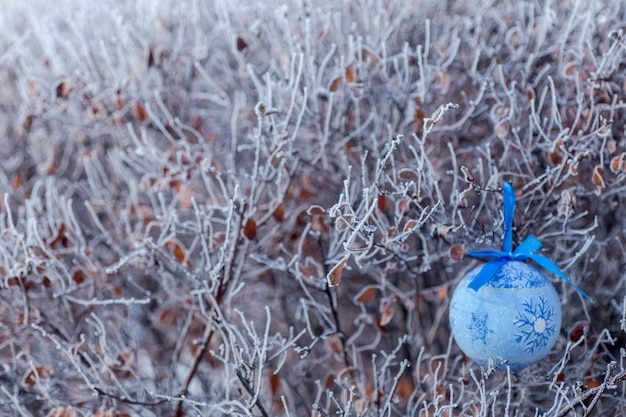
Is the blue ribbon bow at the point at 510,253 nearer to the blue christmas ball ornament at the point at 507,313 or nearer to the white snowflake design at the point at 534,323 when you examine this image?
the blue christmas ball ornament at the point at 507,313

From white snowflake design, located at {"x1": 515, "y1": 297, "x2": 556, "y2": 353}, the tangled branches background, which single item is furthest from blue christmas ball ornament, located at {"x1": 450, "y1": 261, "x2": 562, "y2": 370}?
the tangled branches background

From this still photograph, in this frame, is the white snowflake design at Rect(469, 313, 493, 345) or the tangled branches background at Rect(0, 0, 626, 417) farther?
the tangled branches background at Rect(0, 0, 626, 417)

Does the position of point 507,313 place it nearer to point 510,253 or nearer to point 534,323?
point 534,323

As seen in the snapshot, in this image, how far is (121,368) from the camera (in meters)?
2.72

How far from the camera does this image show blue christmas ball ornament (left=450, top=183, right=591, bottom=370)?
6.49 feet

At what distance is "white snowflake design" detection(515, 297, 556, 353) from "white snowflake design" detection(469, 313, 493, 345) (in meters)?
0.09

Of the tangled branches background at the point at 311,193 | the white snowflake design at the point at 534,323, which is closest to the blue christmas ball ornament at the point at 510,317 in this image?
the white snowflake design at the point at 534,323

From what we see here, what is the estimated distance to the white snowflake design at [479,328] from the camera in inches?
78.7

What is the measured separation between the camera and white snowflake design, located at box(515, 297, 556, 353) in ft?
6.47

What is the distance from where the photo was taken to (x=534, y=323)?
6.49ft

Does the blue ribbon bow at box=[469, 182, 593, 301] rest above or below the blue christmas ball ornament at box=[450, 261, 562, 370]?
above

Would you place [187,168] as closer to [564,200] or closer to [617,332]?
[564,200]

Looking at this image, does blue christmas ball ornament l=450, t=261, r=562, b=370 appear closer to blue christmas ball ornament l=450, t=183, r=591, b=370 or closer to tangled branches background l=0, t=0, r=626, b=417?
blue christmas ball ornament l=450, t=183, r=591, b=370

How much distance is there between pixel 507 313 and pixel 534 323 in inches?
3.4
